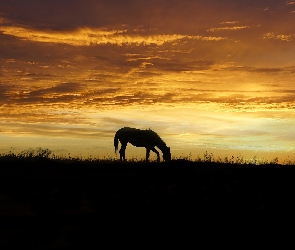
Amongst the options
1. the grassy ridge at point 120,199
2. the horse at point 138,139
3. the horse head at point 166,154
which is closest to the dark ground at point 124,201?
the grassy ridge at point 120,199

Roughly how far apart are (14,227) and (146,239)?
2.79 metres

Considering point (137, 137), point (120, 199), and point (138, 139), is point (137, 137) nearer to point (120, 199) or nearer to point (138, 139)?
point (138, 139)

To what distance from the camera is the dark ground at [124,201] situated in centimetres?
954

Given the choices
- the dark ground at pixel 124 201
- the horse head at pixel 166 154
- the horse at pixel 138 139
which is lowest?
the dark ground at pixel 124 201

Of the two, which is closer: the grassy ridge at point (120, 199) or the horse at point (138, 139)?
the grassy ridge at point (120, 199)

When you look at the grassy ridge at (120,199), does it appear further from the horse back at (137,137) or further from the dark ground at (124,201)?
the horse back at (137,137)

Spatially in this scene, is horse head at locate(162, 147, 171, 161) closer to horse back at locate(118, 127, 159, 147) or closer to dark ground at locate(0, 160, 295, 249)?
horse back at locate(118, 127, 159, 147)

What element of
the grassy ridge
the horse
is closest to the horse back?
the horse

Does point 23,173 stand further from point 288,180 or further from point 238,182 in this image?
point 288,180

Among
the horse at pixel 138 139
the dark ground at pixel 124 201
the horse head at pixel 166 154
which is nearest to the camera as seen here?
the dark ground at pixel 124 201

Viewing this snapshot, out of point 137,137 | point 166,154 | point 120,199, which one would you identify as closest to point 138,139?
point 137,137

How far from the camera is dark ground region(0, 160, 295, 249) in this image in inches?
376

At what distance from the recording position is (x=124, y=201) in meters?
11.2

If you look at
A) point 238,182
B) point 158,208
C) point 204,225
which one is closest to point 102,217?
point 158,208
